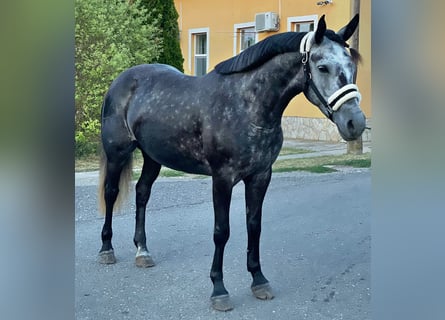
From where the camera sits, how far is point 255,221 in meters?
3.35

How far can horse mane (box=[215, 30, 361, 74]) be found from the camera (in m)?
2.81

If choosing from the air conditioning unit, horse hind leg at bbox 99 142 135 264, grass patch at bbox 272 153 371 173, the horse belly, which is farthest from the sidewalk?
the horse belly

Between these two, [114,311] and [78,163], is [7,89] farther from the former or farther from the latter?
[78,163]

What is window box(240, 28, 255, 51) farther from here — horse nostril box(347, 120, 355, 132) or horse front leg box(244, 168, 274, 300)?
horse nostril box(347, 120, 355, 132)

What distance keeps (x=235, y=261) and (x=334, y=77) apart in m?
1.94

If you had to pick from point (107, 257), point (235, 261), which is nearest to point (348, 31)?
point (235, 261)

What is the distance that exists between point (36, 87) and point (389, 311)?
0.91m

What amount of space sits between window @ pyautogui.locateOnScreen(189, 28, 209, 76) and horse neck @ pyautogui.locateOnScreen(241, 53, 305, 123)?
11.1 m

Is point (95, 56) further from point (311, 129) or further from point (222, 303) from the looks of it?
point (222, 303)

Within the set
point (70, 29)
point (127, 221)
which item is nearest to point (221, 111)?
point (70, 29)

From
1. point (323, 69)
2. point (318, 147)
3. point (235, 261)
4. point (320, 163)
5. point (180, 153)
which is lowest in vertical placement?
point (235, 261)

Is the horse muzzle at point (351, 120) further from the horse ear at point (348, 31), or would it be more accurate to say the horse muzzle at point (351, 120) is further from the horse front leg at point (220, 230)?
the horse front leg at point (220, 230)

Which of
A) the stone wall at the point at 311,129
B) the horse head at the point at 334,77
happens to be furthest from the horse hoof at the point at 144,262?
the stone wall at the point at 311,129

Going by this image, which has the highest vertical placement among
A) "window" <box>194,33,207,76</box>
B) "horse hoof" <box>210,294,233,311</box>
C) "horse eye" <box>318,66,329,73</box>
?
"window" <box>194,33,207,76</box>
